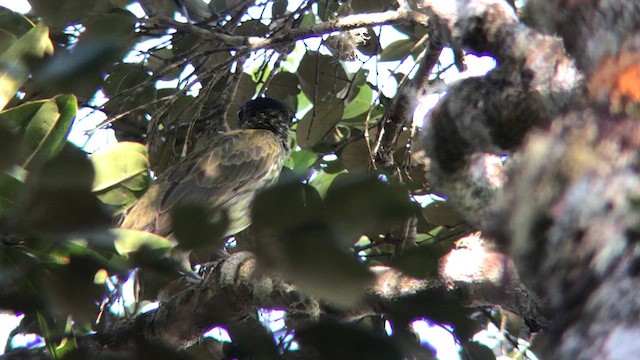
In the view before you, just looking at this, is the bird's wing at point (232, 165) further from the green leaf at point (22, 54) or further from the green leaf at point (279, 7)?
the green leaf at point (22, 54)

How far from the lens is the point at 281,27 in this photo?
3.32m

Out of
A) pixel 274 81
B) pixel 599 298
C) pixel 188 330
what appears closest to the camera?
pixel 599 298

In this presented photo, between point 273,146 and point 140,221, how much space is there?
1.09 meters

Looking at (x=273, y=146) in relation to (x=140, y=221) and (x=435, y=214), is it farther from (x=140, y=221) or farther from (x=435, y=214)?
(x=435, y=214)

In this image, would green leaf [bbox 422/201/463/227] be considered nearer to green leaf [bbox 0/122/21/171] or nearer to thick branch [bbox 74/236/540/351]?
thick branch [bbox 74/236/540/351]

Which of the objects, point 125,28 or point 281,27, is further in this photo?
point 281,27

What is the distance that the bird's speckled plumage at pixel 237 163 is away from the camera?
12.9ft

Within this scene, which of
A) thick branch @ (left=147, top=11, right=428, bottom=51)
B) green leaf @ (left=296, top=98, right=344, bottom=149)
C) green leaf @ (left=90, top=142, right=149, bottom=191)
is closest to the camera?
green leaf @ (left=90, top=142, right=149, bottom=191)

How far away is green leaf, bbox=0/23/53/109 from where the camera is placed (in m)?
1.39

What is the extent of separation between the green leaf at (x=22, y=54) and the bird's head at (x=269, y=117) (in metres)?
2.99

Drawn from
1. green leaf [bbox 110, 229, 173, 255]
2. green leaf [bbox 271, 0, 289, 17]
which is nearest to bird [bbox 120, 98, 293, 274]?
green leaf [bbox 271, 0, 289, 17]

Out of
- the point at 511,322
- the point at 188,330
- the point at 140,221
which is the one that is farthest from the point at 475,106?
the point at 140,221

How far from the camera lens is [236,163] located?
435 centimetres

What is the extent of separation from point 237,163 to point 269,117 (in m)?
0.37
